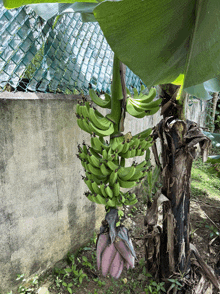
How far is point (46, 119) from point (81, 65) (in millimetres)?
610

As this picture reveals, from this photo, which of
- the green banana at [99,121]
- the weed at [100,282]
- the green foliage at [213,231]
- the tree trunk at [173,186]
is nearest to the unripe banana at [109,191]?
the green banana at [99,121]

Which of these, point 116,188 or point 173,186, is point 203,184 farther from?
point 116,188

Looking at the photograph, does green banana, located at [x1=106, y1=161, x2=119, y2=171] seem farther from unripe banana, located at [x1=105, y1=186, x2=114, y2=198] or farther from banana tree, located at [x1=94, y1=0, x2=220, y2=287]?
banana tree, located at [x1=94, y1=0, x2=220, y2=287]

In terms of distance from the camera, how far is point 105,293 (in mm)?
1874

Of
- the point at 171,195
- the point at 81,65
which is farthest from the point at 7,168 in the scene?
the point at 171,195

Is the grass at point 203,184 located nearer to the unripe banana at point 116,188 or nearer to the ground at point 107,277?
the ground at point 107,277

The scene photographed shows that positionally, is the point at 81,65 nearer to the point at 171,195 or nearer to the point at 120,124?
the point at 120,124

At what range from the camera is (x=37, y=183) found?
1.71 meters

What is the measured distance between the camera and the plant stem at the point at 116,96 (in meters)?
1.09

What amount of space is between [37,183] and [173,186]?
1060mm

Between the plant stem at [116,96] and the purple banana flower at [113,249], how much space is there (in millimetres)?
→ 526

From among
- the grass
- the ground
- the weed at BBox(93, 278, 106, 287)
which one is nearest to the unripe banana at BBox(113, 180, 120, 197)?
the ground

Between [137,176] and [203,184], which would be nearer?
[137,176]

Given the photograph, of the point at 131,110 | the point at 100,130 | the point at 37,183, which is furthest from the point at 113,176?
the point at 37,183
